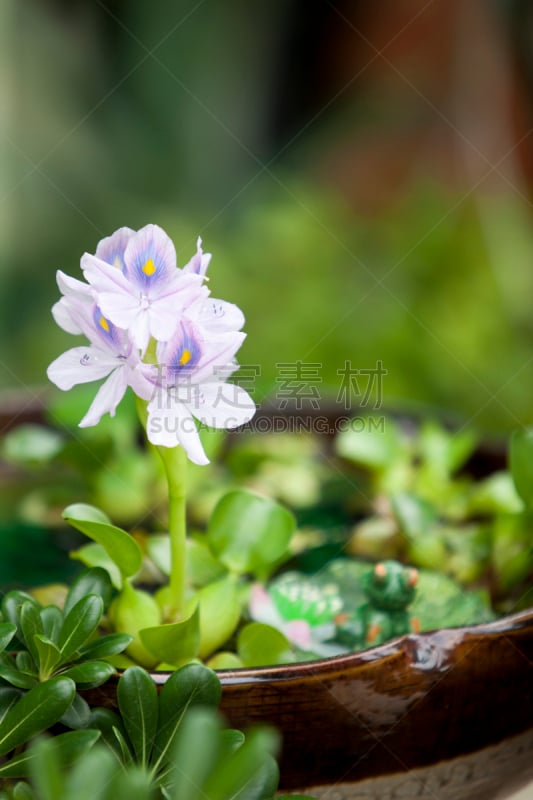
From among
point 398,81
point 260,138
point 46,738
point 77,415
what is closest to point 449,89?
point 398,81

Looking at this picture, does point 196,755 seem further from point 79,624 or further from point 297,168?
point 297,168

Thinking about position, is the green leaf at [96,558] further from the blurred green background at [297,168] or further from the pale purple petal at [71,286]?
the blurred green background at [297,168]

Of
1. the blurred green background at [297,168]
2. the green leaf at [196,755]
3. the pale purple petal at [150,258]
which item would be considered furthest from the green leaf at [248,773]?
the blurred green background at [297,168]

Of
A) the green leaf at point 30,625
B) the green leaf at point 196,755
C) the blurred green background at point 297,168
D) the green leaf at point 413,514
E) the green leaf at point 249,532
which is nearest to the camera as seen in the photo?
the green leaf at point 196,755

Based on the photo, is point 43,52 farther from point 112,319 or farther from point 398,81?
point 112,319

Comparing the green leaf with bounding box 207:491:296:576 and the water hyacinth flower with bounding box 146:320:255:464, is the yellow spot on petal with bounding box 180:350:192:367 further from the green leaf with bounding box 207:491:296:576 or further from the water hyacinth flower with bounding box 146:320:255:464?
the green leaf with bounding box 207:491:296:576

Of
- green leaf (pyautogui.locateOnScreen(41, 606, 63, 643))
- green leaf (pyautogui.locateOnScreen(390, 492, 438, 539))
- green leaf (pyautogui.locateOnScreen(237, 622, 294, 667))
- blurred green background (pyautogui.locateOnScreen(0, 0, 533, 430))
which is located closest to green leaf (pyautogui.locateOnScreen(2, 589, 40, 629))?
green leaf (pyautogui.locateOnScreen(41, 606, 63, 643))

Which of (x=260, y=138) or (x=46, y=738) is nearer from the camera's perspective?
(x=46, y=738)
